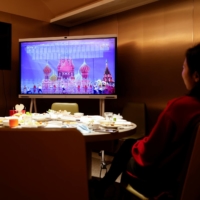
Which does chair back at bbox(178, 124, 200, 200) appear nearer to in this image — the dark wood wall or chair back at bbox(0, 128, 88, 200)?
chair back at bbox(0, 128, 88, 200)

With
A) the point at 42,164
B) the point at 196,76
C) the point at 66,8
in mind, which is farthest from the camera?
the point at 66,8

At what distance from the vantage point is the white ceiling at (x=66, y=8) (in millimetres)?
3844

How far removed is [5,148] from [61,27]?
442 cm

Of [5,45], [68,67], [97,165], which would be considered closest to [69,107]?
[97,165]

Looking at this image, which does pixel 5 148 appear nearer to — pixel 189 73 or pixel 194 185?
pixel 194 185

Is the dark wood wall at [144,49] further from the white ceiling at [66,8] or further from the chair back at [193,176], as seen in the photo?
the chair back at [193,176]

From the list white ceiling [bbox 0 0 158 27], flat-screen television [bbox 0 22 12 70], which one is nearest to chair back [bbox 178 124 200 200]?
white ceiling [bbox 0 0 158 27]

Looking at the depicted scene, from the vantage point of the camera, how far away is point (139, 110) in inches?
149

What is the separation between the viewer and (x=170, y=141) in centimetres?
123

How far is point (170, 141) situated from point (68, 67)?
10.3 feet

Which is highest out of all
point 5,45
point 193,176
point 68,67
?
point 5,45

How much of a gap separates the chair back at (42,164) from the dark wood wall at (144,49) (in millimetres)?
2709

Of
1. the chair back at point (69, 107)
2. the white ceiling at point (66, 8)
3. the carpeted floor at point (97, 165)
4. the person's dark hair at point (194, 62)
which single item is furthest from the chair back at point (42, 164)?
the white ceiling at point (66, 8)

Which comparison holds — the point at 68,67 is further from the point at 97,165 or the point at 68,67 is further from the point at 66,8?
the point at 97,165
